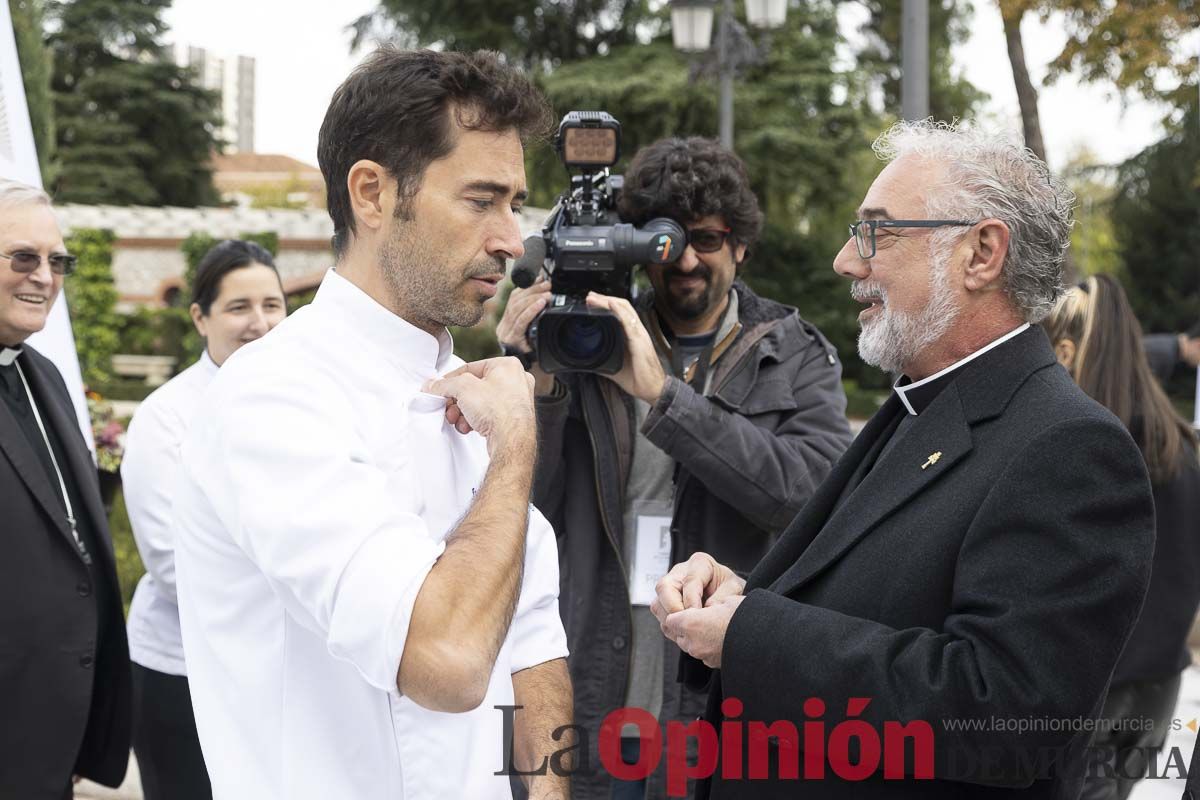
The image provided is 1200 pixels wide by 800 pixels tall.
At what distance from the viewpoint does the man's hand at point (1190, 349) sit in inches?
221

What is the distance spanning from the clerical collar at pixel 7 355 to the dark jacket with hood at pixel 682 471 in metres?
1.42

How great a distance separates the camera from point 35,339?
4387 mm

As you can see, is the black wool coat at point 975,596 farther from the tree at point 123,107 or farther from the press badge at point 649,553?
the tree at point 123,107

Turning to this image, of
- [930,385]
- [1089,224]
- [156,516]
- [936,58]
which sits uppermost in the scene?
[936,58]

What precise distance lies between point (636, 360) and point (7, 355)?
168cm

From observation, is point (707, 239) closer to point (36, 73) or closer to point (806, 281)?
point (36, 73)

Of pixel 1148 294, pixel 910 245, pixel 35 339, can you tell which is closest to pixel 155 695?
pixel 35 339

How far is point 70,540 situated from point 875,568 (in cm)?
203

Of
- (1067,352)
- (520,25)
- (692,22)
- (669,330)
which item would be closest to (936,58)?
(520,25)

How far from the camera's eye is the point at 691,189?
3.33m

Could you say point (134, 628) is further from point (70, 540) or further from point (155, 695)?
point (70, 540)

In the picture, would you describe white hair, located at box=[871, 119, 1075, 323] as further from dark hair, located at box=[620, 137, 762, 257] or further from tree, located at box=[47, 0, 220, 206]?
tree, located at box=[47, 0, 220, 206]

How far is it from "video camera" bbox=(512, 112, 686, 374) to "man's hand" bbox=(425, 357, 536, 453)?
1.05 metres

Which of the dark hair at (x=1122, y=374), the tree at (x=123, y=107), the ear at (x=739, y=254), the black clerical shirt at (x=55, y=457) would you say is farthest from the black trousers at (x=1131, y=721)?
the tree at (x=123, y=107)
